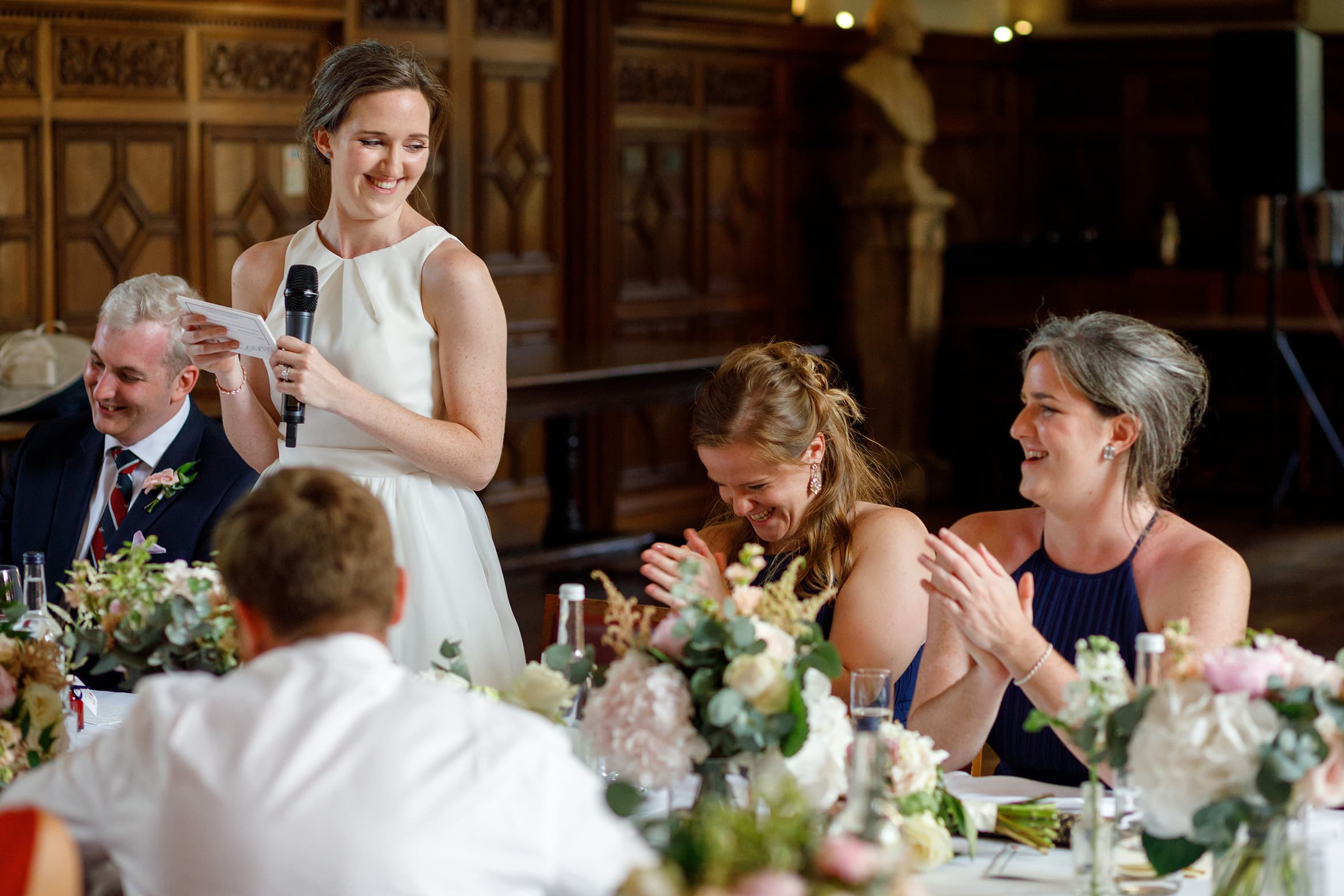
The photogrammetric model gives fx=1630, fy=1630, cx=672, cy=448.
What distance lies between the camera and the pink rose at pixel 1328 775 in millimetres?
1571

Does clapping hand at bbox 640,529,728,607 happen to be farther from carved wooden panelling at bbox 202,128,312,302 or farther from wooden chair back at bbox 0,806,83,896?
carved wooden panelling at bbox 202,128,312,302

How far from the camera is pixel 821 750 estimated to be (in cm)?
Answer: 176

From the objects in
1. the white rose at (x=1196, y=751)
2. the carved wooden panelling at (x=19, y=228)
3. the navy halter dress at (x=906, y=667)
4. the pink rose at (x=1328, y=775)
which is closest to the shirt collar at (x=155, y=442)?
the navy halter dress at (x=906, y=667)

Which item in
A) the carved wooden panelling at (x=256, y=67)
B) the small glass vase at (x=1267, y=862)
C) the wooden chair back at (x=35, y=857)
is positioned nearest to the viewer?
the wooden chair back at (x=35, y=857)

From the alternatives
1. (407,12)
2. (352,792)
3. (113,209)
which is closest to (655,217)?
(407,12)

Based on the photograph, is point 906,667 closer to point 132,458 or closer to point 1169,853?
point 1169,853

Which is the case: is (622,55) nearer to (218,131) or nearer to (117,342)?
(218,131)

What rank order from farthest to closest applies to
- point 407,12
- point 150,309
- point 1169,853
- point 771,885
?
point 407,12 → point 150,309 → point 1169,853 → point 771,885

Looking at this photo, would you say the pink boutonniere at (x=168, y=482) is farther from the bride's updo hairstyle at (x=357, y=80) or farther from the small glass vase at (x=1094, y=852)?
the small glass vase at (x=1094, y=852)

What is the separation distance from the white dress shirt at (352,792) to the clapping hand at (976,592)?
0.86m

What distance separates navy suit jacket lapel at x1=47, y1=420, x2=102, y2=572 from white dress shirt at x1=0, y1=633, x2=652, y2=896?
1998mm

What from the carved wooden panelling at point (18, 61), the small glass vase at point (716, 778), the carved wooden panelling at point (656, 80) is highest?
the carved wooden panelling at point (656, 80)

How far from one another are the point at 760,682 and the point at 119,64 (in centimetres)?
508

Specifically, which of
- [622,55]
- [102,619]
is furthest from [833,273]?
[102,619]
